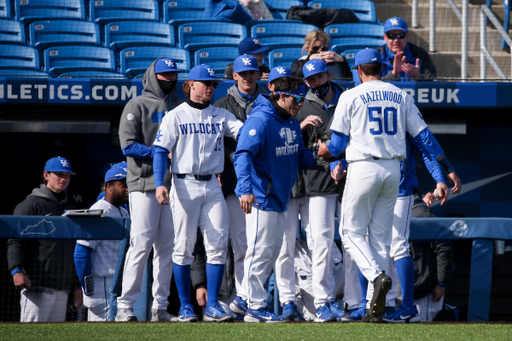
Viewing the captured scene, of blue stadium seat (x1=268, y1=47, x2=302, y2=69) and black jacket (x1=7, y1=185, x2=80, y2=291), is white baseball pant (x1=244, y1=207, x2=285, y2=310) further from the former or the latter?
blue stadium seat (x1=268, y1=47, x2=302, y2=69)

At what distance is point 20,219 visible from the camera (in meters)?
4.48

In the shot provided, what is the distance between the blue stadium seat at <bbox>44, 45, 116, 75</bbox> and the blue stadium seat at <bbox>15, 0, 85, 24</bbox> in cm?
87

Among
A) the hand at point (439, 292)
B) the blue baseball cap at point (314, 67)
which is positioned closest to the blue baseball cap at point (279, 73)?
the blue baseball cap at point (314, 67)

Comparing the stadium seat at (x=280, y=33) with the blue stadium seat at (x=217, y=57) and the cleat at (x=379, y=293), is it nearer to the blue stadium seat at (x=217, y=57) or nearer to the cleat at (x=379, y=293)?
the blue stadium seat at (x=217, y=57)

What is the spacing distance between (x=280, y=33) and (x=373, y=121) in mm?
3920

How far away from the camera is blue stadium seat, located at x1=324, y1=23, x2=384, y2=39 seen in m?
7.59

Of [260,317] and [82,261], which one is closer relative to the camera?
[260,317]

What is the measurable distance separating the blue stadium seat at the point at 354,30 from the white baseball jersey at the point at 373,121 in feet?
12.5

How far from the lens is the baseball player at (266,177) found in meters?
3.97

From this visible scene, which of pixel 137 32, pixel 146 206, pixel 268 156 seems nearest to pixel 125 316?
pixel 146 206

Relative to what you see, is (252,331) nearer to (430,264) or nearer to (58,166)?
(430,264)

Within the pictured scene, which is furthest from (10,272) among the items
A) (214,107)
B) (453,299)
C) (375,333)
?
(453,299)

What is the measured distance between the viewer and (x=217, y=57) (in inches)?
282

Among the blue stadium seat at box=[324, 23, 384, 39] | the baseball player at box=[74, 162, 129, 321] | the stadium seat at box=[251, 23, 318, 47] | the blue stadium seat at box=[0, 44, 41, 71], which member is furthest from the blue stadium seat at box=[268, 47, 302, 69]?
the baseball player at box=[74, 162, 129, 321]
